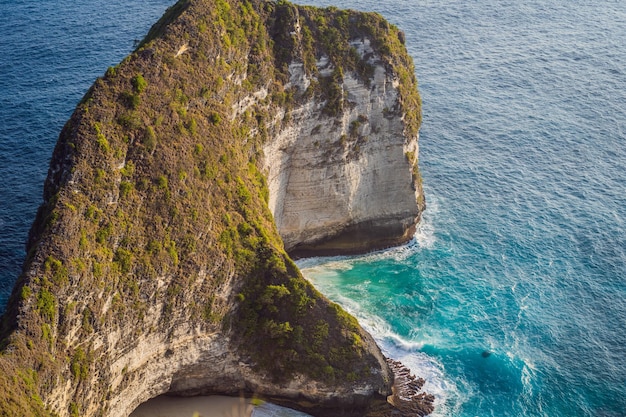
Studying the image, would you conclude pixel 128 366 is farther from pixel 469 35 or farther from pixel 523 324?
pixel 469 35

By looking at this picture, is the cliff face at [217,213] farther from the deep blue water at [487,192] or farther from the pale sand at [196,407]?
the deep blue water at [487,192]

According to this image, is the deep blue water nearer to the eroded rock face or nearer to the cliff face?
the eroded rock face

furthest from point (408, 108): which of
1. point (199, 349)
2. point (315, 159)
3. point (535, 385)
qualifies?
point (199, 349)

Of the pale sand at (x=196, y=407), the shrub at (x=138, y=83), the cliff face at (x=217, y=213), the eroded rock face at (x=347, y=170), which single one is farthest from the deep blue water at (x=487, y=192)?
the shrub at (x=138, y=83)

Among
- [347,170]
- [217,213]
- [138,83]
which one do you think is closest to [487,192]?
[347,170]

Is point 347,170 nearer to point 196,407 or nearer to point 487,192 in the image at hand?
point 487,192
